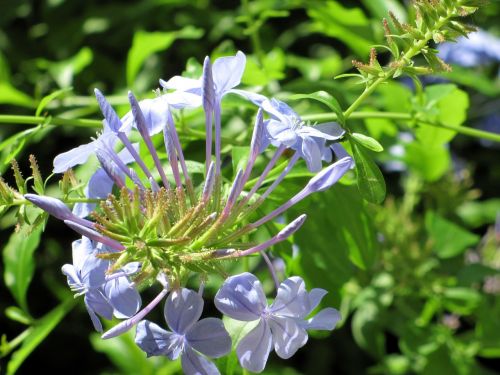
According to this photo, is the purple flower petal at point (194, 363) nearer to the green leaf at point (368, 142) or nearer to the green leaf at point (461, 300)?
the green leaf at point (368, 142)

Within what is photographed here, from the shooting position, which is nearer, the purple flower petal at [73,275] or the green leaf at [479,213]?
the purple flower petal at [73,275]

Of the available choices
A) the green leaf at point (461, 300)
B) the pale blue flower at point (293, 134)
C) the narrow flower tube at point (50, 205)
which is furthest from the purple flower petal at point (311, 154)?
the green leaf at point (461, 300)

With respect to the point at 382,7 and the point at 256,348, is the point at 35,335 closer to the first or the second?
the point at 256,348

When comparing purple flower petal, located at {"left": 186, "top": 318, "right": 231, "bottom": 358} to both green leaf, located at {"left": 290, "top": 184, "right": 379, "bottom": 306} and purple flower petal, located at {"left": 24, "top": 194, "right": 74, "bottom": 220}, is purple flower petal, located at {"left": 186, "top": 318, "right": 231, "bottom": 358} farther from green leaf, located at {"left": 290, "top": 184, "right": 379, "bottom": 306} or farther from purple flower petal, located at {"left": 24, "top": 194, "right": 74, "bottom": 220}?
green leaf, located at {"left": 290, "top": 184, "right": 379, "bottom": 306}

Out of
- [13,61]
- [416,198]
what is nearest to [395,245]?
[416,198]

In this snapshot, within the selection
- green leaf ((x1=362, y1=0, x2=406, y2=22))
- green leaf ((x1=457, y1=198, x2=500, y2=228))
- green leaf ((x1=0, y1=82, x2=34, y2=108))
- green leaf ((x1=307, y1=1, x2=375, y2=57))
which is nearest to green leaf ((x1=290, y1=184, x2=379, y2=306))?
green leaf ((x1=307, y1=1, x2=375, y2=57))

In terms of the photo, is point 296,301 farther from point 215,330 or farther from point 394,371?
point 394,371
